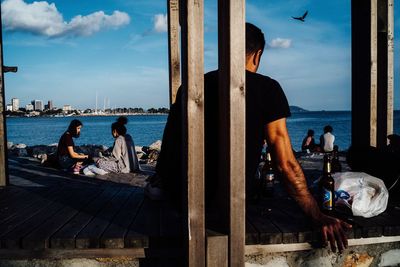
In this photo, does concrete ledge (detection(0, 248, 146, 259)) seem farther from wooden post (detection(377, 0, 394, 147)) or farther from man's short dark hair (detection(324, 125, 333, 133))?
man's short dark hair (detection(324, 125, 333, 133))

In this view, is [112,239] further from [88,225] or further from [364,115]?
[364,115]

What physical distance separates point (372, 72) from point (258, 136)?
6.51 feet

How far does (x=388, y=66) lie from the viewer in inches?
171

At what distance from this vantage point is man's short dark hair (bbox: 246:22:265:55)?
2.99m

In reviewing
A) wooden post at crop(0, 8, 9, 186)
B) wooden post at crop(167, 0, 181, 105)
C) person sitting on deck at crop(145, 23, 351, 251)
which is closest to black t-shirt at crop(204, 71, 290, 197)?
person sitting on deck at crop(145, 23, 351, 251)

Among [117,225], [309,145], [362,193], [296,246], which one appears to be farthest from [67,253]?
[309,145]

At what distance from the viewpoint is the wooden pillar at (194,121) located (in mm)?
2420

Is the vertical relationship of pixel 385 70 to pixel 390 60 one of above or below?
below

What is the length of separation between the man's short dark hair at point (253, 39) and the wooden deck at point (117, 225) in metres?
1.35

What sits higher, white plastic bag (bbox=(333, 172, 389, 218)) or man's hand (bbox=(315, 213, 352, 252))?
white plastic bag (bbox=(333, 172, 389, 218))

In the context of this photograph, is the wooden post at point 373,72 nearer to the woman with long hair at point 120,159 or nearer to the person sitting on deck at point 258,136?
the person sitting on deck at point 258,136

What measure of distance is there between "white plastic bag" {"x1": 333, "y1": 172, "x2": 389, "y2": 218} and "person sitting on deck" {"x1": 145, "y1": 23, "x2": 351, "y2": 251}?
1.32 feet

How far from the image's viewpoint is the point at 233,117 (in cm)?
248

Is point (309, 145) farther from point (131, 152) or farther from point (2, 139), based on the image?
point (2, 139)
